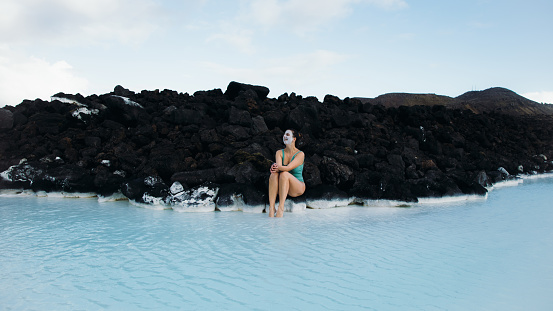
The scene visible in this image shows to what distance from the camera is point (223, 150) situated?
31.4 feet

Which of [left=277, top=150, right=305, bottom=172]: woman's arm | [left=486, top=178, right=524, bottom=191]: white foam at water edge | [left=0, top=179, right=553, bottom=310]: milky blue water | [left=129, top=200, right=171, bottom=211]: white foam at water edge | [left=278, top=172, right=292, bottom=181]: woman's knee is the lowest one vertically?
[left=0, top=179, right=553, bottom=310]: milky blue water

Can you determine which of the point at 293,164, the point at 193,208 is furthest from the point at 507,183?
the point at 193,208

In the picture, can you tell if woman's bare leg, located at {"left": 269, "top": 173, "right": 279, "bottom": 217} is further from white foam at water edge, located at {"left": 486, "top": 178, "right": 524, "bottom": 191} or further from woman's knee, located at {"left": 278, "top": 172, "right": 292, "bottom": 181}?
white foam at water edge, located at {"left": 486, "top": 178, "right": 524, "bottom": 191}

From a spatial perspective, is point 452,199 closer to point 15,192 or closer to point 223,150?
point 223,150

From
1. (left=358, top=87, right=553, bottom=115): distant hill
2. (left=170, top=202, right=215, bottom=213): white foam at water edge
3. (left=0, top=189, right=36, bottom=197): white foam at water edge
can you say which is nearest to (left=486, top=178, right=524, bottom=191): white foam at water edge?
(left=170, top=202, right=215, bottom=213): white foam at water edge

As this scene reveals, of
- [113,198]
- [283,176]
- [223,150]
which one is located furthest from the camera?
[223,150]

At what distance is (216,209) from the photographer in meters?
7.62

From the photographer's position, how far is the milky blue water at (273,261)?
350 cm

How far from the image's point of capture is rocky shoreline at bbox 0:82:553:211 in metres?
8.12

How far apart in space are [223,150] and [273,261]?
5.50 metres

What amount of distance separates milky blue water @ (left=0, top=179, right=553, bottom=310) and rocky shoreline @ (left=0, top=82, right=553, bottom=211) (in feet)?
3.28

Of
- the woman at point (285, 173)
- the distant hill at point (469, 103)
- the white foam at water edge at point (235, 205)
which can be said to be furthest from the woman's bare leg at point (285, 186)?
the distant hill at point (469, 103)

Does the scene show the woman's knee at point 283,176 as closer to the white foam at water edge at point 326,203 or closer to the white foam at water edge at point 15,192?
the white foam at water edge at point 326,203

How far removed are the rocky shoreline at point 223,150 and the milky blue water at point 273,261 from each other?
39.3 inches
